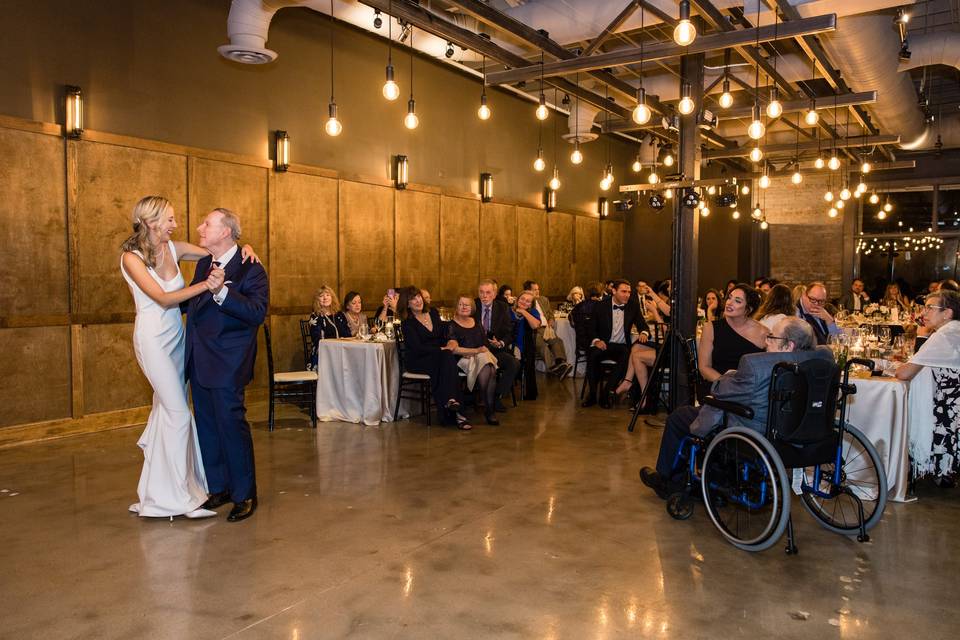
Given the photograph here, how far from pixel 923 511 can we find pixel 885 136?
30.9 feet

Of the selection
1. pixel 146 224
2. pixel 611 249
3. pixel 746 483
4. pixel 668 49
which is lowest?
pixel 746 483

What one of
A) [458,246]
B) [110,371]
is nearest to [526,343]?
[458,246]

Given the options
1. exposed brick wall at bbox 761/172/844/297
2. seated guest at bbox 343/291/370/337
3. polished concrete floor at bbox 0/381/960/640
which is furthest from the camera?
exposed brick wall at bbox 761/172/844/297

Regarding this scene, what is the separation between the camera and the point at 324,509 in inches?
177

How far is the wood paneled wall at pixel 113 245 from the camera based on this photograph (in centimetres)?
627

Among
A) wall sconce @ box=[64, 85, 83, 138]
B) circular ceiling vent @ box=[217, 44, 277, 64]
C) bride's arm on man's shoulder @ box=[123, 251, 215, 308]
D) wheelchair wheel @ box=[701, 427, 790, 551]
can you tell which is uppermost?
circular ceiling vent @ box=[217, 44, 277, 64]

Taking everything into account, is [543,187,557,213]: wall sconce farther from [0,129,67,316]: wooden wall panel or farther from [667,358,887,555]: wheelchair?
[667,358,887,555]: wheelchair

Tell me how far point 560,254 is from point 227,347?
10.1 meters

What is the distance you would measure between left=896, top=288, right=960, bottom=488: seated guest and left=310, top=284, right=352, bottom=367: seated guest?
4956 millimetres

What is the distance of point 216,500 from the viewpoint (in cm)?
448

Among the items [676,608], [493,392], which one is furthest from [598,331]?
[676,608]

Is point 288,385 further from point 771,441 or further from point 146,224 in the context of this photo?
point 771,441

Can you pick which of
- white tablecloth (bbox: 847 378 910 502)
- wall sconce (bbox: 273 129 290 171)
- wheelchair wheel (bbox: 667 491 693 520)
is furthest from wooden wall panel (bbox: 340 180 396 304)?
white tablecloth (bbox: 847 378 910 502)

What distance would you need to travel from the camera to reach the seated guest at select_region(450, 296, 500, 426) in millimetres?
7172
